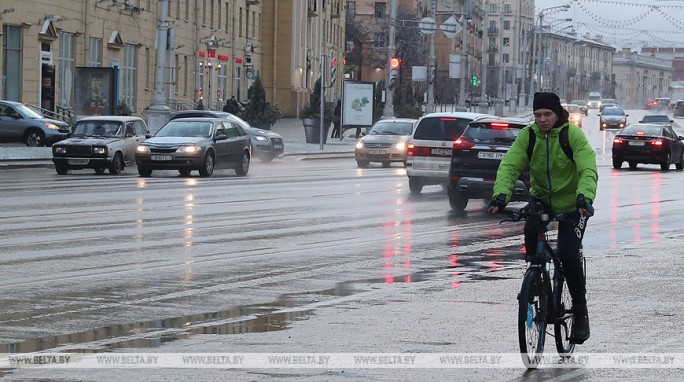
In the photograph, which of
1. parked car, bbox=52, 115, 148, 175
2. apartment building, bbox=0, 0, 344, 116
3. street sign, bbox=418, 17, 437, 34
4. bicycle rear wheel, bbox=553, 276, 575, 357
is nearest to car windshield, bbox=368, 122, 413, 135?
apartment building, bbox=0, 0, 344, 116

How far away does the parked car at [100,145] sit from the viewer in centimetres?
3619

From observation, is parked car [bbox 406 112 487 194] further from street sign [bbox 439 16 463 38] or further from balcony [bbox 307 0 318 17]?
balcony [bbox 307 0 318 17]

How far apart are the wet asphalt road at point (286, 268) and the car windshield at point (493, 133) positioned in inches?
50.0

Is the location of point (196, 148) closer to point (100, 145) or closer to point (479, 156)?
point (100, 145)

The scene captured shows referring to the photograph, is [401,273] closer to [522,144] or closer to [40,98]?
[522,144]

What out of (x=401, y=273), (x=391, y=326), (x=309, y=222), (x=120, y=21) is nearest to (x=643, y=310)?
(x=391, y=326)

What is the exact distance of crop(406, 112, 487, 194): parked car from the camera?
2912 centimetres

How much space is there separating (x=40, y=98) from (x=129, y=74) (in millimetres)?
11397

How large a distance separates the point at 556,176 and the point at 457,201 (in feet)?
50.9

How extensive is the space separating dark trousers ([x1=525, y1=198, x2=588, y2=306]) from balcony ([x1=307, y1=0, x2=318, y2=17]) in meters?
90.5

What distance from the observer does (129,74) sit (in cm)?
6538

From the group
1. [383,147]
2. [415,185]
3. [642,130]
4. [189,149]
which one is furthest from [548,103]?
[642,130]

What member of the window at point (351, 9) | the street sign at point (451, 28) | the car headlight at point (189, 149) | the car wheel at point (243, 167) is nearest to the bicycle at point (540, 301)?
the car headlight at point (189, 149)

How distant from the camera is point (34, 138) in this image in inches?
1781
